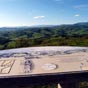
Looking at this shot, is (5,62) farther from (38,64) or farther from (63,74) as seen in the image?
(63,74)

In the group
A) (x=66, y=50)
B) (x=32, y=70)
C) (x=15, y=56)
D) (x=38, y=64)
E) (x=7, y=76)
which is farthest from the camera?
(x=66, y=50)

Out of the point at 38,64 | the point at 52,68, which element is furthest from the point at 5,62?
the point at 52,68

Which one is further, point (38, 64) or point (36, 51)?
point (36, 51)

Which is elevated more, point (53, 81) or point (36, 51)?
point (36, 51)

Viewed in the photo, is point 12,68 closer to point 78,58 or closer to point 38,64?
point 38,64

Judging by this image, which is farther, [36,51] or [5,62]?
[36,51]

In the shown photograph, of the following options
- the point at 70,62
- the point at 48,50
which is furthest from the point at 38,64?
the point at 48,50

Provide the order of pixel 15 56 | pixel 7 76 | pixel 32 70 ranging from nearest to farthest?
pixel 7 76 < pixel 32 70 < pixel 15 56

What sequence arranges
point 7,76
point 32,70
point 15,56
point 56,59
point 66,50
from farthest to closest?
1. point 66,50
2. point 15,56
3. point 56,59
4. point 32,70
5. point 7,76

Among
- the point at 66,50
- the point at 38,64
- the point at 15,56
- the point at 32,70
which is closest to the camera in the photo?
the point at 32,70
